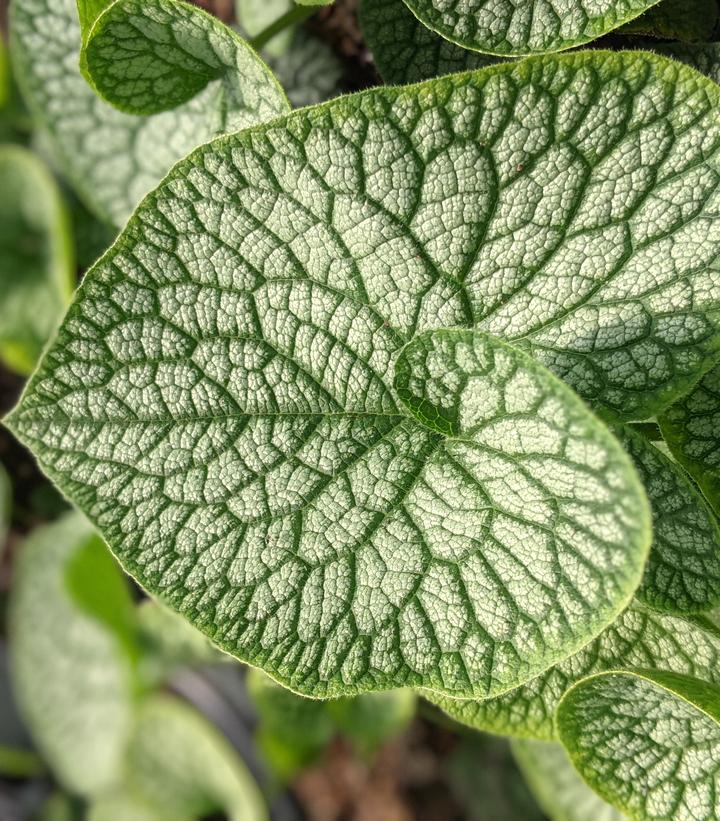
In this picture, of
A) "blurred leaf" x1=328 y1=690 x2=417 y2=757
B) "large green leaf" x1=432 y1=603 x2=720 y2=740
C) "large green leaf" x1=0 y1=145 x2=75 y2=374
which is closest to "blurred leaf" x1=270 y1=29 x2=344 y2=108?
"large green leaf" x1=0 y1=145 x2=75 y2=374

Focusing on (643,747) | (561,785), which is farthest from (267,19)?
(561,785)

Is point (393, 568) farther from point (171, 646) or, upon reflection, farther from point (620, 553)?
point (171, 646)

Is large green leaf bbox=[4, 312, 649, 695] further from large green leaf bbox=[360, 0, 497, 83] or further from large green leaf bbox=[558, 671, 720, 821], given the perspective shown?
large green leaf bbox=[360, 0, 497, 83]

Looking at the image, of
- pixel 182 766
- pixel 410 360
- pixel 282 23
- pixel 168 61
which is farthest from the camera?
pixel 182 766

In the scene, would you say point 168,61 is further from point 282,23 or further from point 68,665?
point 68,665

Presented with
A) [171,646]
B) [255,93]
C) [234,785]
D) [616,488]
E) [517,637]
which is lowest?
[234,785]

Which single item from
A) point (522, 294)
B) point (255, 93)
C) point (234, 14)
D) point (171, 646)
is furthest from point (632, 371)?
point (171, 646)
